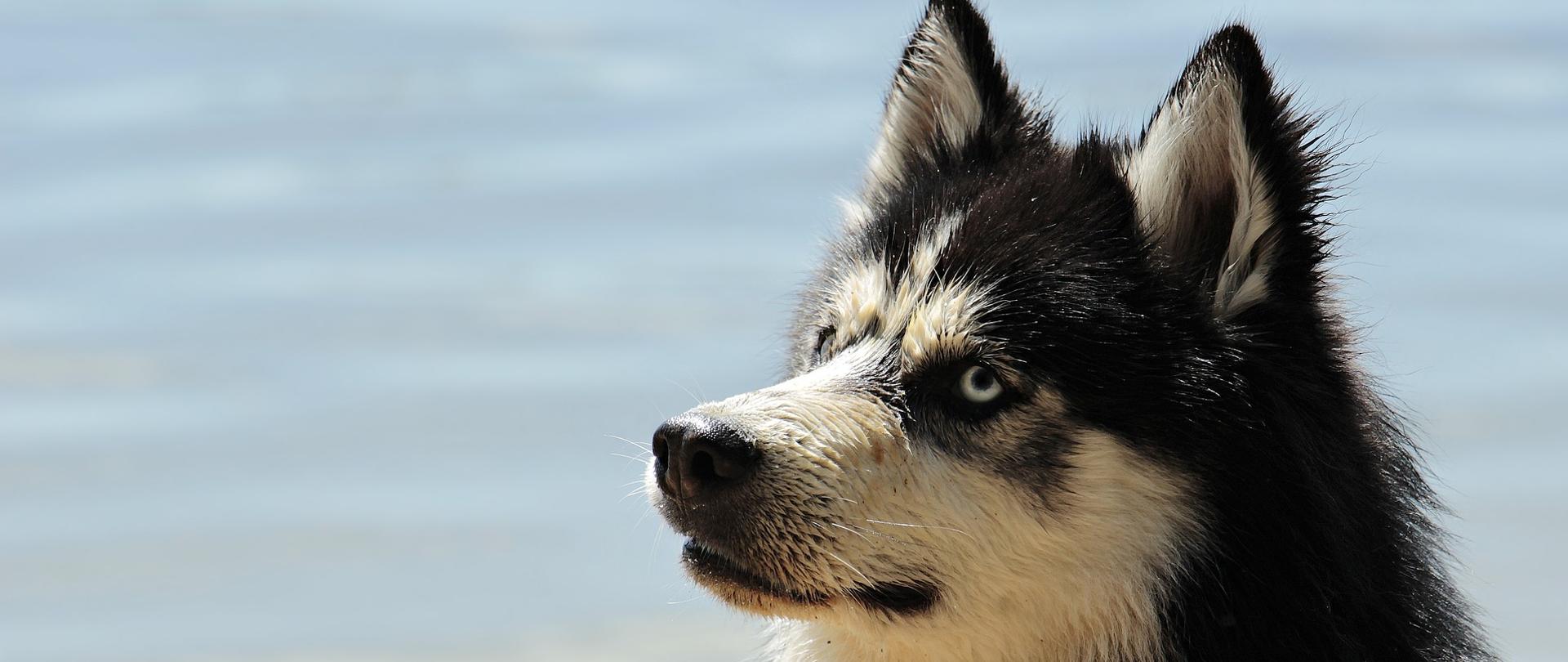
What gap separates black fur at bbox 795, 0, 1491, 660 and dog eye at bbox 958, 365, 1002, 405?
9cm

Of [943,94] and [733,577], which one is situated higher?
[943,94]

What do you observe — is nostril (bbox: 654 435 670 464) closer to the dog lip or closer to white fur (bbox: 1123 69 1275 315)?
the dog lip

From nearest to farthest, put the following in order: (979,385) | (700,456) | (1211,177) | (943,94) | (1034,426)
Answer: (700,456) → (1034,426) → (979,385) → (1211,177) → (943,94)

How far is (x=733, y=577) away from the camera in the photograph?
4812mm

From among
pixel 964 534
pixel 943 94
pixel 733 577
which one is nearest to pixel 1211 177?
pixel 943 94

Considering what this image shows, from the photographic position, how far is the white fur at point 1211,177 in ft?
16.4

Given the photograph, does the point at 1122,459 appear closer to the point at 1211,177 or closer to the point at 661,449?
the point at 1211,177

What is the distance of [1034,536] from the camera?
4.86m

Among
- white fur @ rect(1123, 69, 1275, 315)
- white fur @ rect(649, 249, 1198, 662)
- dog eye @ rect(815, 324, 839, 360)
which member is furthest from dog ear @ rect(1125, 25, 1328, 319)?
dog eye @ rect(815, 324, 839, 360)

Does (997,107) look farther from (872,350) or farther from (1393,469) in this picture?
(1393,469)

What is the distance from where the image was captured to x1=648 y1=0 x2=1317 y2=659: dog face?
4.79 meters

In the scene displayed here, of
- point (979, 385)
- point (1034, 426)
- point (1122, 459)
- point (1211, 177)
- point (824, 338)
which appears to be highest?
point (1211, 177)

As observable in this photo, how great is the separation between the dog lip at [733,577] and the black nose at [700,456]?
0.64 ft

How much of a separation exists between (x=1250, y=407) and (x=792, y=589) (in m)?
1.46
